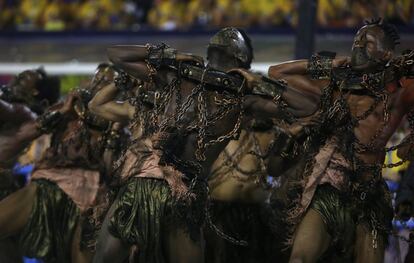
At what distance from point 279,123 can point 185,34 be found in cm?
613

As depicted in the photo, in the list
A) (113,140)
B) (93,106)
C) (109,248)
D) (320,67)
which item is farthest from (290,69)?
(109,248)

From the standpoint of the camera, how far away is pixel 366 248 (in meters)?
5.30

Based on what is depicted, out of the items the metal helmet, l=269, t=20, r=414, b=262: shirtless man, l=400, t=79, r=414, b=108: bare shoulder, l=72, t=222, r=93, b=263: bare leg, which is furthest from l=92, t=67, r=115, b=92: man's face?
l=400, t=79, r=414, b=108: bare shoulder

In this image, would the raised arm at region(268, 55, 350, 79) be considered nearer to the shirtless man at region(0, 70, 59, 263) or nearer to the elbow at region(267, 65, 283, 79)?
the elbow at region(267, 65, 283, 79)

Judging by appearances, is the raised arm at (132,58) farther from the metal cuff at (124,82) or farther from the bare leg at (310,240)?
the bare leg at (310,240)

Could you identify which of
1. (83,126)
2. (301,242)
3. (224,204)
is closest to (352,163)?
(301,242)

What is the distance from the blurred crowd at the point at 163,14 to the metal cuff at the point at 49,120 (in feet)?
16.1

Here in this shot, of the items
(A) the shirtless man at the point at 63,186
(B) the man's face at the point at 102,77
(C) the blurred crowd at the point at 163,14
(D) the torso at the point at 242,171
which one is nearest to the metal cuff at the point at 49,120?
(A) the shirtless man at the point at 63,186

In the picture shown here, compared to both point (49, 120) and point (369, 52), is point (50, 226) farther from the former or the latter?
point (369, 52)

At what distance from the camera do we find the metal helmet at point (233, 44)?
5.28 m

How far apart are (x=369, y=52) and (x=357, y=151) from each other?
58 centimetres

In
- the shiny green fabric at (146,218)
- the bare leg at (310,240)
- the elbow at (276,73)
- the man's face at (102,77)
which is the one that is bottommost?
the bare leg at (310,240)

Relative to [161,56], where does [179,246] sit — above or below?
below

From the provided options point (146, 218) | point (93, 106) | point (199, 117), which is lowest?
point (146, 218)
